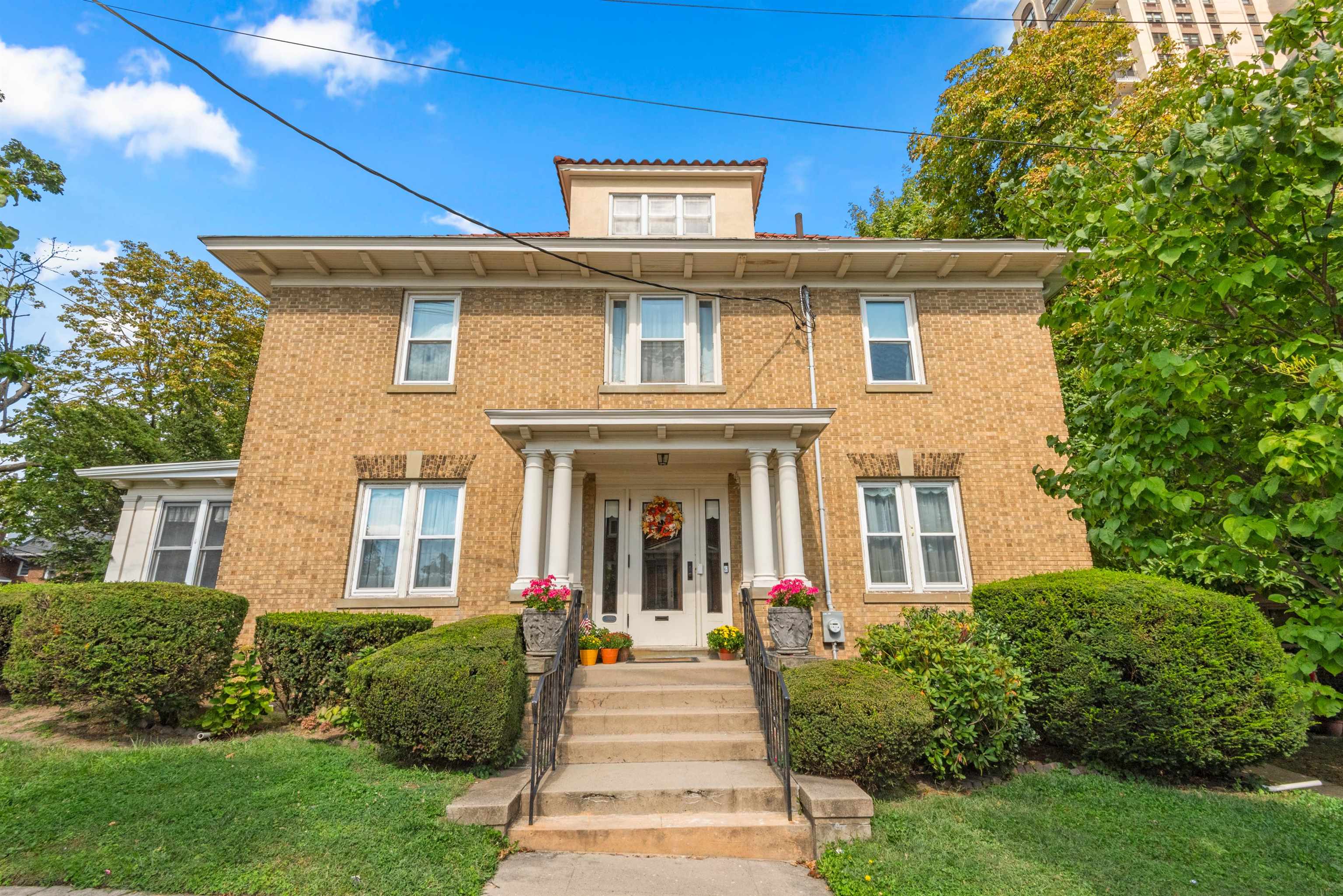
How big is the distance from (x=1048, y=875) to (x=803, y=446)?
18.1ft

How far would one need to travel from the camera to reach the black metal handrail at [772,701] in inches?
211

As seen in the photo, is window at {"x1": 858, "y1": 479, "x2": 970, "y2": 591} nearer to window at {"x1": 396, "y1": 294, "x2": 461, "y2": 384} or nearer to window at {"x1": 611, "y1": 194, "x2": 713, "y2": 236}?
window at {"x1": 611, "y1": 194, "x2": 713, "y2": 236}

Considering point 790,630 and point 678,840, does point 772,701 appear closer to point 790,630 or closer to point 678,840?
point 790,630

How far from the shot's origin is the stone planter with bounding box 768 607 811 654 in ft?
24.7

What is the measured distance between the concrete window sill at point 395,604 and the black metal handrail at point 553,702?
2.09 meters

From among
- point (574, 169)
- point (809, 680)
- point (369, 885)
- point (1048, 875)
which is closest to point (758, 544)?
point (809, 680)

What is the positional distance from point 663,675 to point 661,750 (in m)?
1.42

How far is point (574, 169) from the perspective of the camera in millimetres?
11719

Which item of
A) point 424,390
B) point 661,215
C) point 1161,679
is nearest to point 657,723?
point 1161,679

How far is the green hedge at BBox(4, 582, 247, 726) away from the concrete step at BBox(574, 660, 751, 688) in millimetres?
3934

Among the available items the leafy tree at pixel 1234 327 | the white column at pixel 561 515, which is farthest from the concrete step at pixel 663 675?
the leafy tree at pixel 1234 327

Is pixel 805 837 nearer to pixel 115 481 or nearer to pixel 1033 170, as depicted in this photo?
pixel 115 481

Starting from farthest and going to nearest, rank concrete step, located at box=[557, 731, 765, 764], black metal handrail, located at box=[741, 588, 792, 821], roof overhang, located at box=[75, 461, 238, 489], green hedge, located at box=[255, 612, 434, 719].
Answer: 1. roof overhang, located at box=[75, 461, 238, 489]
2. green hedge, located at box=[255, 612, 434, 719]
3. concrete step, located at box=[557, 731, 765, 764]
4. black metal handrail, located at box=[741, 588, 792, 821]

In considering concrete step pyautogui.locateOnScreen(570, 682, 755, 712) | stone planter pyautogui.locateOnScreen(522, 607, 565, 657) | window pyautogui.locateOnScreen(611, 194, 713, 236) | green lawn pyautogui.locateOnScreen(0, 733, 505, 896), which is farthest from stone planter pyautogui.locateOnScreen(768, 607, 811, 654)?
window pyautogui.locateOnScreen(611, 194, 713, 236)
